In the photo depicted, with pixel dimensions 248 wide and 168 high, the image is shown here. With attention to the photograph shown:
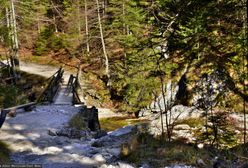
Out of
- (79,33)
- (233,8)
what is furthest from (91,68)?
(233,8)

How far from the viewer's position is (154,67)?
21.6 meters

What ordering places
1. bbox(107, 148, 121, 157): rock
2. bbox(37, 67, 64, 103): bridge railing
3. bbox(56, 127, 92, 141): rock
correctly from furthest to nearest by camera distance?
bbox(37, 67, 64, 103): bridge railing
bbox(56, 127, 92, 141): rock
bbox(107, 148, 121, 157): rock

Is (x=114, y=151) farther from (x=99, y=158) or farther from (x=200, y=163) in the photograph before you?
(x=200, y=163)

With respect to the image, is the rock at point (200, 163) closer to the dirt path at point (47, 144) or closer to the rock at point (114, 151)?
the dirt path at point (47, 144)

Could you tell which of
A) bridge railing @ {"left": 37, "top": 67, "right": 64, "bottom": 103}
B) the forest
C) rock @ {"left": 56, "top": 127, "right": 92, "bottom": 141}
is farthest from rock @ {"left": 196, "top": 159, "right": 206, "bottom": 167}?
bridge railing @ {"left": 37, "top": 67, "right": 64, "bottom": 103}

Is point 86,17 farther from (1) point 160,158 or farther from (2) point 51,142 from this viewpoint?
(1) point 160,158

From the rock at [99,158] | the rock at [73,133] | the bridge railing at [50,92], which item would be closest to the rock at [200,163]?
the rock at [99,158]

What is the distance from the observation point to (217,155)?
356 inches

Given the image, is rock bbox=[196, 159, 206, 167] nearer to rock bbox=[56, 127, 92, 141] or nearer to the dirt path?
the dirt path

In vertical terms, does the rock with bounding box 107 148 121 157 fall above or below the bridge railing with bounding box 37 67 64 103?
above

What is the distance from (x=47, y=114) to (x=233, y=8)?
10.7m

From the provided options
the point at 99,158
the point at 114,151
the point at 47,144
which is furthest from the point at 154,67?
the point at 99,158

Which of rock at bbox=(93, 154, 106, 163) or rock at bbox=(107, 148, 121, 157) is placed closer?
rock at bbox=(93, 154, 106, 163)

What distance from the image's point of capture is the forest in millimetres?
8539
